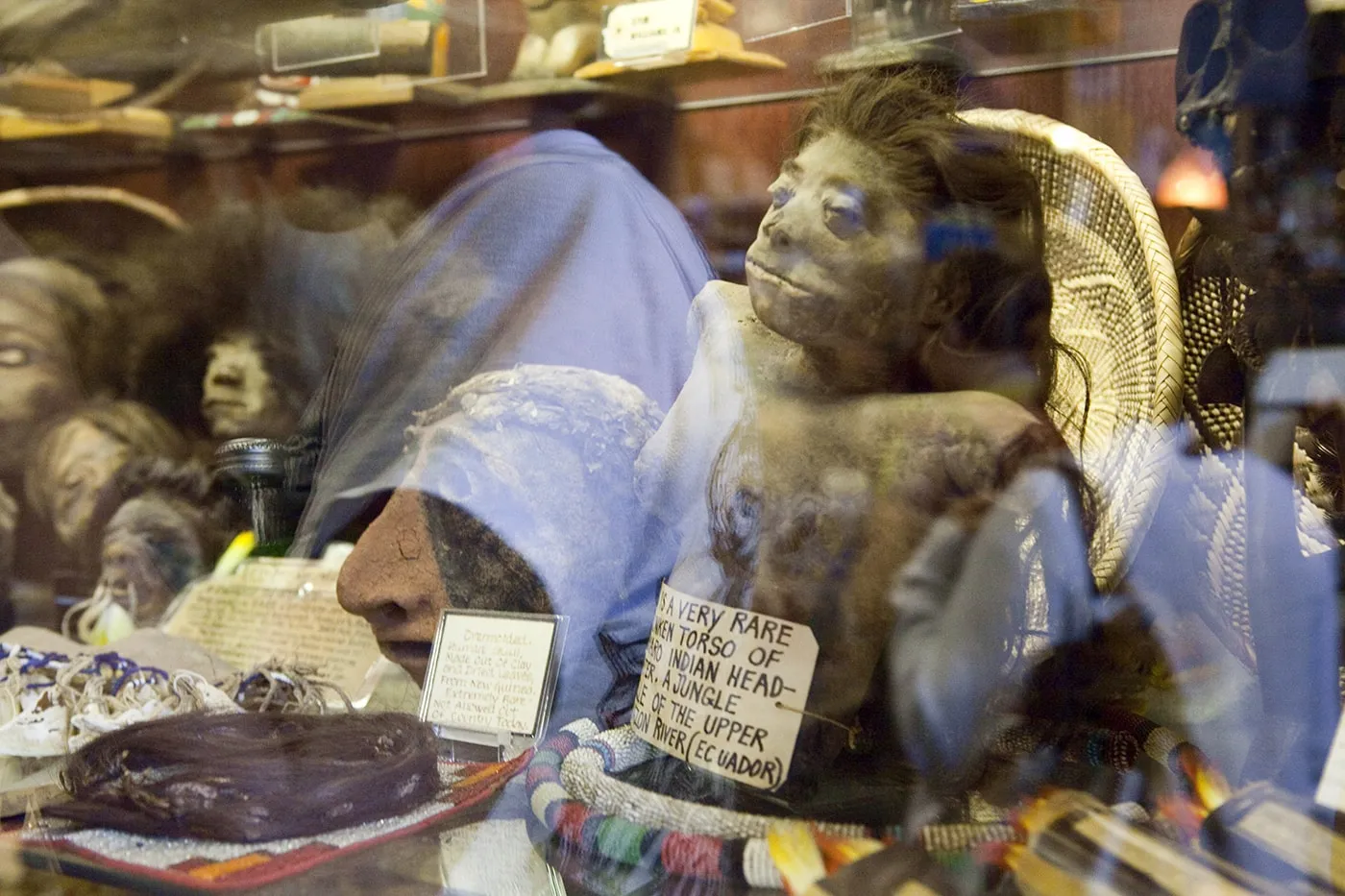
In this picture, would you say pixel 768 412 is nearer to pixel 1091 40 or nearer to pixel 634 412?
pixel 634 412

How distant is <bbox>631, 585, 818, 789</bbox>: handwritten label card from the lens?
0.99 m

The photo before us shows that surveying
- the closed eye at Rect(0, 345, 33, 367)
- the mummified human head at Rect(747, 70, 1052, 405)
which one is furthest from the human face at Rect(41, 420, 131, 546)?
the mummified human head at Rect(747, 70, 1052, 405)

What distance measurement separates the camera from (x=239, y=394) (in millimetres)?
1793

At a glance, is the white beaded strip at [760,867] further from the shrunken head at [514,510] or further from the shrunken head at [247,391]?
the shrunken head at [247,391]

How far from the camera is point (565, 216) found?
1.41 m

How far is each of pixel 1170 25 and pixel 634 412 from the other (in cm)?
58

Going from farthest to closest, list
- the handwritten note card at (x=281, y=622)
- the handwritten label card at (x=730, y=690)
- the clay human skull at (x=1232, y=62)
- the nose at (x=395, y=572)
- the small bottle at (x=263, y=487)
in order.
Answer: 1. the small bottle at (x=263, y=487)
2. the handwritten note card at (x=281, y=622)
3. the nose at (x=395, y=572)
4. the handwritten label card at (x=730, y=690)
5. the clay human skull at (x=1232, y=62)

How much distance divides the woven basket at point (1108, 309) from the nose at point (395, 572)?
682 mm

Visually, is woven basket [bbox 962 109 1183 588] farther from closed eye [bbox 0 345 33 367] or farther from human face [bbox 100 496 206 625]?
closed eye [bbox 0 345 33 367]

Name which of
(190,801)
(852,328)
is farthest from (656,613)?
(190,801)

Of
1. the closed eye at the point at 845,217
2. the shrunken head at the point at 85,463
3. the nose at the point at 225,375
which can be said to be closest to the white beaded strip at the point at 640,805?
the closed eye at the point at 845,217

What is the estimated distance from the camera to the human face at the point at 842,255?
99cm

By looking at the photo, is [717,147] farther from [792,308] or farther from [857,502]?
[857,502]

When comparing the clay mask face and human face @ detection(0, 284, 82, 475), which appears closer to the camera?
the clay mask face
